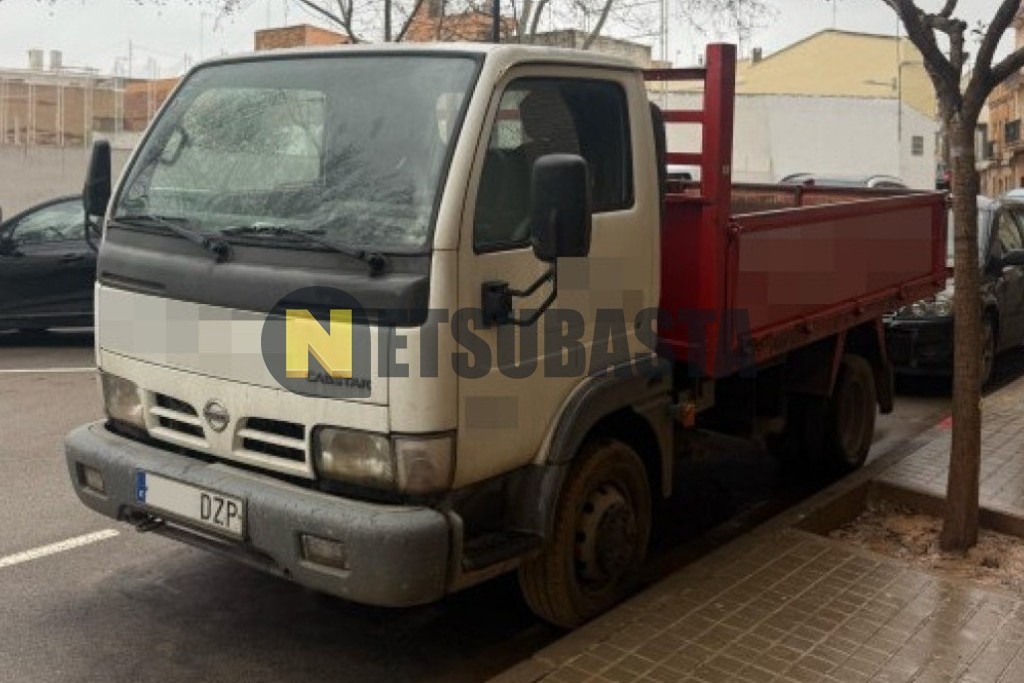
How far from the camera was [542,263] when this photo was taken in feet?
13.2

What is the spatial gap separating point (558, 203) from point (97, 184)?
2367mm

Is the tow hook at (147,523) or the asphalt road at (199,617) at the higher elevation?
the tow hook at (147,523)

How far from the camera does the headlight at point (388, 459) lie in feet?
11.8

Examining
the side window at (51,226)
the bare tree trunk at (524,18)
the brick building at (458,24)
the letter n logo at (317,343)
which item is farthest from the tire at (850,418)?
the brick building at (458,24)

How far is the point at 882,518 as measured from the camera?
19.7 feet

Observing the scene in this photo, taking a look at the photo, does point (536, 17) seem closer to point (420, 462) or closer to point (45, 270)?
point (45, 270)

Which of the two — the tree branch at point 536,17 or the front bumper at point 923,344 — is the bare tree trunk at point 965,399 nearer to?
the front bumper at point 923,344

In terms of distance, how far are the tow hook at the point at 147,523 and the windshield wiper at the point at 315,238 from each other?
3.60 feet

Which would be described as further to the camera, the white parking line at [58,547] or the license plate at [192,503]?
the white parking line at [58,547]

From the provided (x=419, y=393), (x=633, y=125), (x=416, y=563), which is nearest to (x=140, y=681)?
(x=416, y=563)

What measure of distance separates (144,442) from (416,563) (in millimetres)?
1424

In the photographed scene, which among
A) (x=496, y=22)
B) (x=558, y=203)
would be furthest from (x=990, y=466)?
(x=496, y=22)

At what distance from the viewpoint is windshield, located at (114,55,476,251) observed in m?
3.81

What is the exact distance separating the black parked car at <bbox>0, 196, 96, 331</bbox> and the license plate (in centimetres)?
718
